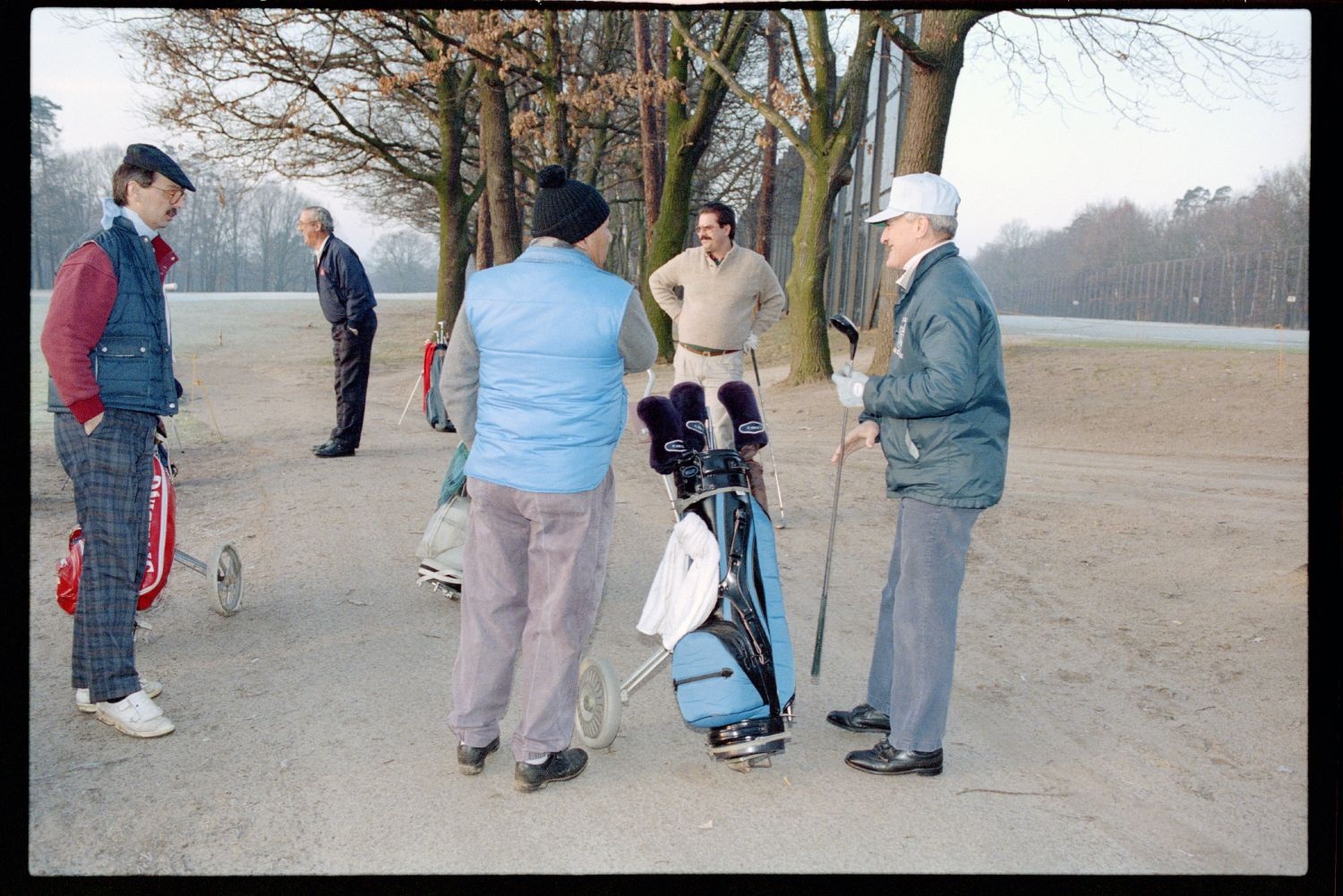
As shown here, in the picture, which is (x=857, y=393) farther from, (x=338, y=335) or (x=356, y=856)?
(x=338, y=335)

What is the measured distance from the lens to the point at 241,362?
2325 cm

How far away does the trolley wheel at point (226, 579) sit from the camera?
6.16 metres

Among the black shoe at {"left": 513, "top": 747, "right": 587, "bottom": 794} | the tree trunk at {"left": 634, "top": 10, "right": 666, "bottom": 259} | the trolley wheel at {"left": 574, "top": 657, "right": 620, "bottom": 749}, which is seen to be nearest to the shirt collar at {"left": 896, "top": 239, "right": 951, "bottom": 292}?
the trolley wheel at {"left": 574, "top": 657, "right": 620, "bottom": 749}

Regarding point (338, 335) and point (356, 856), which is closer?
point (356, 856)

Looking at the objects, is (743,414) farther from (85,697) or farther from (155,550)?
(85,697)

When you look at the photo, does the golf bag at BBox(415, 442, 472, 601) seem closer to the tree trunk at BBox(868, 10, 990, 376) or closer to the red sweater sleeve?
the red sweater sleeve

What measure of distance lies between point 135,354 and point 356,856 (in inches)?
87.1

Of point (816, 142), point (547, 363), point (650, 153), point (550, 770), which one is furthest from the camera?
point (650, 153)

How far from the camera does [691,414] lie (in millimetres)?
5117

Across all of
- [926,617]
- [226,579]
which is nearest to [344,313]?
[226,579]

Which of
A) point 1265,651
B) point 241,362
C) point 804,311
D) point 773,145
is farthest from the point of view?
point 773,145

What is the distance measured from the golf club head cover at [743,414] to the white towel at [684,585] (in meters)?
0.49

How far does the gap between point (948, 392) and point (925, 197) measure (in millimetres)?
794

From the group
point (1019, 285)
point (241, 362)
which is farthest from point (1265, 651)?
point (1019, 285)
